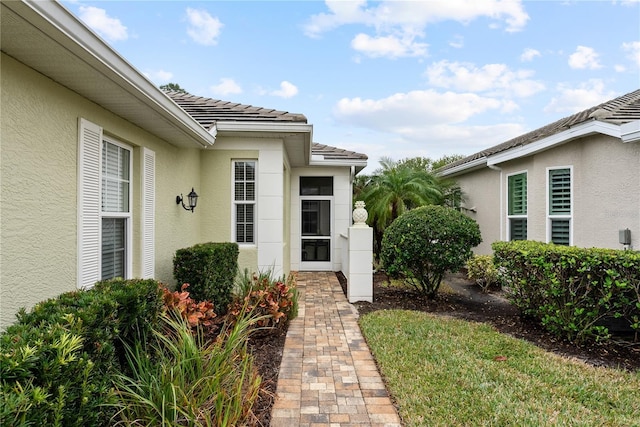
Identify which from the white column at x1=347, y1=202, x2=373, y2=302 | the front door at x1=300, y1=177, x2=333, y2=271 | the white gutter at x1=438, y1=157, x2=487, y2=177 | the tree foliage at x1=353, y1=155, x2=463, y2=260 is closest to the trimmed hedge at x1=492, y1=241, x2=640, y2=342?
the white column at x1=347, y1=202, x2=373, y2=302

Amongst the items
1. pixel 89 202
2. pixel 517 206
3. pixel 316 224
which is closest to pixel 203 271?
pixel 89 202

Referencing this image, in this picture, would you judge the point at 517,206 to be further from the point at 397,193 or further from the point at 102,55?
the point at 102,55

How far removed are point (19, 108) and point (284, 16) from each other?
7.53 meters

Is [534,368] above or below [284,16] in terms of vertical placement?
below

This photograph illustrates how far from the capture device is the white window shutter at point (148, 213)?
5367mm

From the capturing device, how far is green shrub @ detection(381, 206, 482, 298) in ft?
24.3

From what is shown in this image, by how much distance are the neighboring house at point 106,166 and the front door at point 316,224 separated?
2.78 meters

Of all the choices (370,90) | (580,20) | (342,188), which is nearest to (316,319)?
(342,188)

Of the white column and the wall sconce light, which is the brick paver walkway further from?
the wall sconce light

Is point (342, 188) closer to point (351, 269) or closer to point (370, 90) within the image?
point (351, 269)

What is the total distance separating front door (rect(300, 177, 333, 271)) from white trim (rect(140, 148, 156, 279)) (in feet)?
21.8

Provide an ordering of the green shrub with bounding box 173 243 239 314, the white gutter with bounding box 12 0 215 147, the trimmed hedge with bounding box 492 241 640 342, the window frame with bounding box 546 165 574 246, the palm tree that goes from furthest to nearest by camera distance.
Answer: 1. the palm tree
2. the window frame with bounding box 546 165 574 246
3. the green shrub with bounding box 173 243 239 314
4. the trimmed hedge with bounding box 492 241 640 342
5. the white gutter with bounding box 12 0 215 147

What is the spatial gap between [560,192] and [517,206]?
65.1 inches

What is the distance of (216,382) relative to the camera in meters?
3.13
